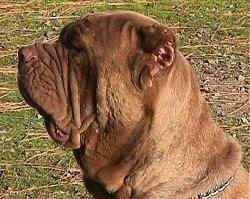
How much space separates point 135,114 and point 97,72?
0.89 feet

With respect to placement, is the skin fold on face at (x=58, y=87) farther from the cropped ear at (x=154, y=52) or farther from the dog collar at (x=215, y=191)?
the dog collar at (x=215, y=191)

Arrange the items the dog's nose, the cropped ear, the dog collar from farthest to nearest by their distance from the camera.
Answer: the dog's nose
the dog collar
the cropped ear

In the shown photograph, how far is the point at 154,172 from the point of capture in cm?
399

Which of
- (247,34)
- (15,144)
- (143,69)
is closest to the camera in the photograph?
(143,69)

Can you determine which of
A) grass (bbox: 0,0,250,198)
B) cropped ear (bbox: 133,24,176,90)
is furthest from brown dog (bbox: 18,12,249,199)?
grass (bbox: 0,0,250,198)

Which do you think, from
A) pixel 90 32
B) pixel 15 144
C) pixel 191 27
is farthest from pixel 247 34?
pixel 90 32

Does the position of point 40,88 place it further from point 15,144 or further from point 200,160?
point 15,144

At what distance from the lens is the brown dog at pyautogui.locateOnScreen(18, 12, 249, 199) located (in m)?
3.96

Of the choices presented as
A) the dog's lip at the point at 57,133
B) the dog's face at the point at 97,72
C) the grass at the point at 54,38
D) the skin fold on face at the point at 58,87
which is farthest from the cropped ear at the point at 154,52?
the grass at the point at 54,38

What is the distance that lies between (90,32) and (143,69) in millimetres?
352

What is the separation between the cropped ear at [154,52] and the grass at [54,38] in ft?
8.01

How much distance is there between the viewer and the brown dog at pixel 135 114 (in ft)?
13.0

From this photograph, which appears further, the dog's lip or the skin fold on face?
the dog's lip

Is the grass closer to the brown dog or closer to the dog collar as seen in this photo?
the brown dog
